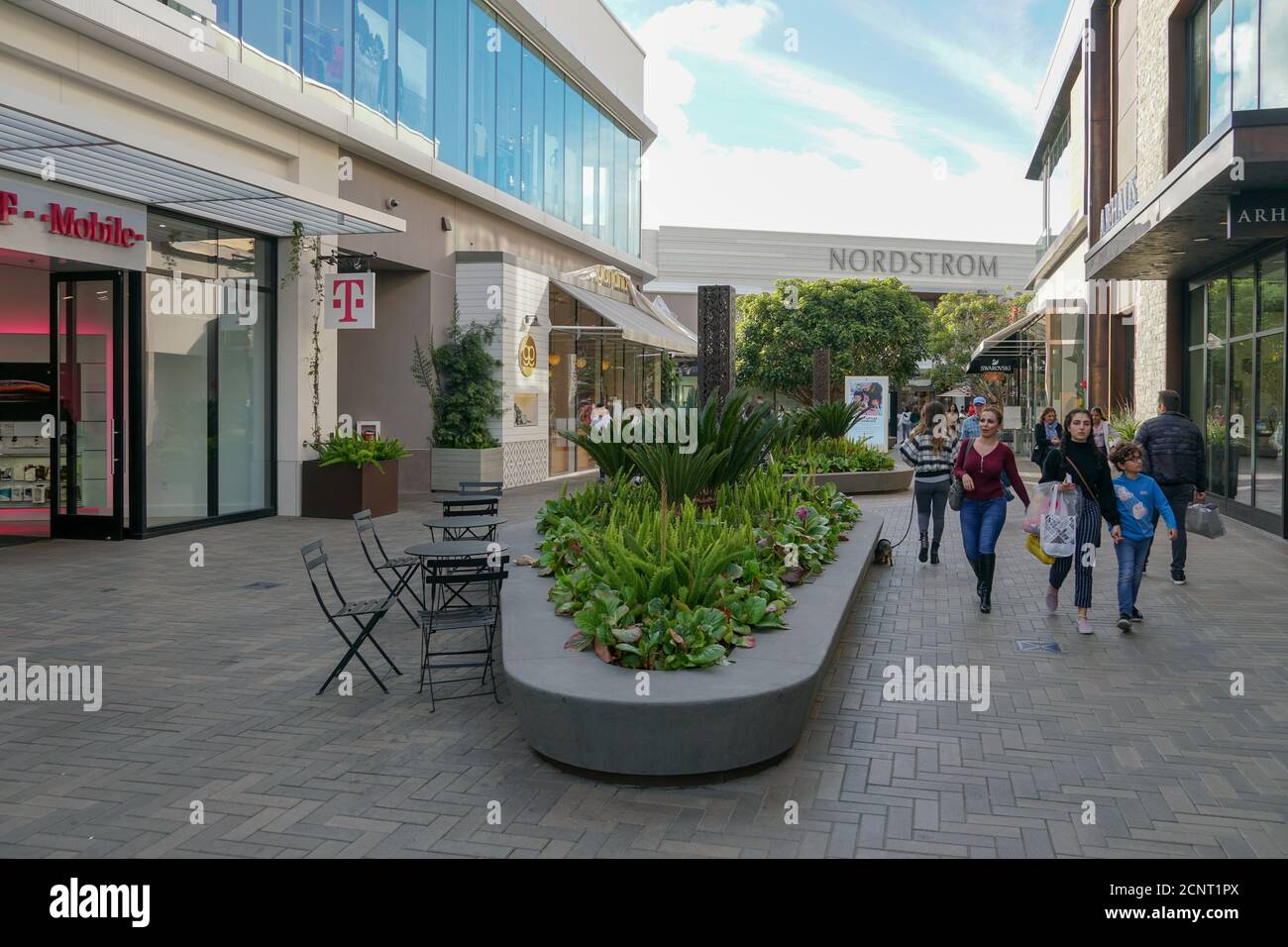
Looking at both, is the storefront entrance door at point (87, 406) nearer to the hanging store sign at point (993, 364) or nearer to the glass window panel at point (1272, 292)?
the glass window panel at point (1272, 292)

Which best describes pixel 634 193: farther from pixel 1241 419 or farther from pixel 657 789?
pixel 657 789

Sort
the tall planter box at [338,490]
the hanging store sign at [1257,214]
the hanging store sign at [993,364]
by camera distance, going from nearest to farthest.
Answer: the hanging store sign at [1257,214] → the tall planter box at [338,490] → the hanging store sign at [993,364]

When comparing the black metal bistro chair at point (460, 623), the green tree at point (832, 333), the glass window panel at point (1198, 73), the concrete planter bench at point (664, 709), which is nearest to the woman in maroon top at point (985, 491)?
the concrete planter bench at point (664, 709)

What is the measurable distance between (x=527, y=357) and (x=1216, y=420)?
1306 centimetres

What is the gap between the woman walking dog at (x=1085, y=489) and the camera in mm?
7859

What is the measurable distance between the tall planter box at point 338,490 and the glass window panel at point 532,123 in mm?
10758

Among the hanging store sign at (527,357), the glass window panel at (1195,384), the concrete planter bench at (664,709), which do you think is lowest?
the concrete planter bench at (664,709)

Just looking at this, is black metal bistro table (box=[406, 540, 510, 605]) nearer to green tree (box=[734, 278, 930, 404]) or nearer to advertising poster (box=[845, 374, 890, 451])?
advertising poster (box=[845, 374, 890, 451])

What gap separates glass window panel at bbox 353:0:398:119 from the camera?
17094 mm

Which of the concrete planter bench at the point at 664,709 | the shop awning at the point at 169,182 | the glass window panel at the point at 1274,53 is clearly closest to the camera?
the concrete planter bench at the point at 664,709

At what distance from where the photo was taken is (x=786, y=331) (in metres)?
39.4

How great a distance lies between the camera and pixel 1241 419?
14633 mm

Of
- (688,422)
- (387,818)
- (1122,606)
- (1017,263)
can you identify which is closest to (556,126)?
(688,422)
